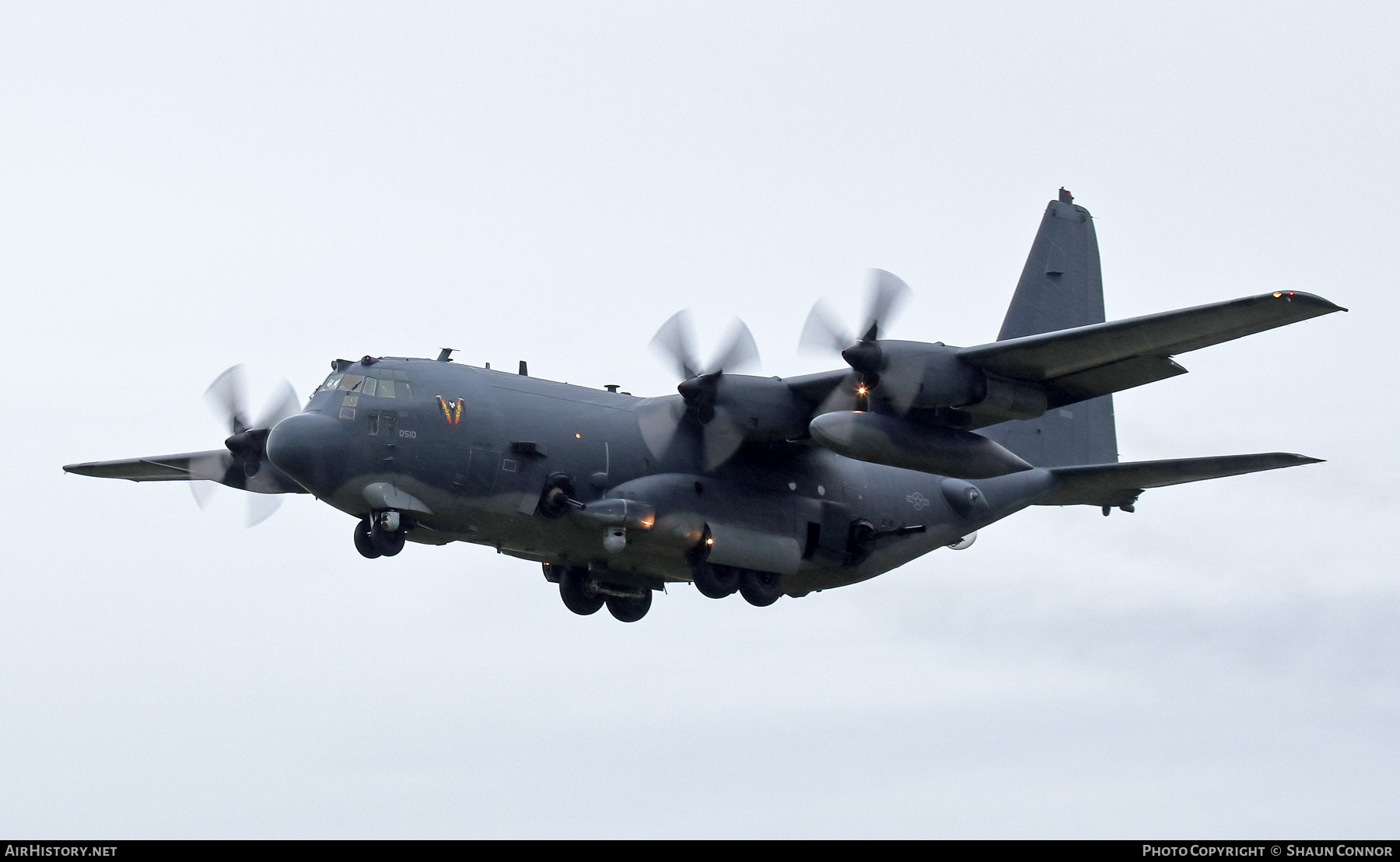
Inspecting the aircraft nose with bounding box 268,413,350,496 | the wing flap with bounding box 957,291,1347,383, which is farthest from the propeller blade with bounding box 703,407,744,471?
the aircraft nose with bounding box 268,413,350,496

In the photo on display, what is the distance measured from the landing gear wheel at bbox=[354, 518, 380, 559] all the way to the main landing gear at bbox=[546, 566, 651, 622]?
359cm

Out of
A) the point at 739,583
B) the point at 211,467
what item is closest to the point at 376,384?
the point at 211,467

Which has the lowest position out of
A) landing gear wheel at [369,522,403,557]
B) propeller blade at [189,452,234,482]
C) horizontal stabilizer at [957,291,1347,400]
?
landing gear wheel at [369,522,403,557]

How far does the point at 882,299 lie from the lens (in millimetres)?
23812

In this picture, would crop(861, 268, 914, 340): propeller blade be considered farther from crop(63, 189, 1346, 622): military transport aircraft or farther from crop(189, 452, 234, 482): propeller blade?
crop(189, 452, 234, 482): propeller blade

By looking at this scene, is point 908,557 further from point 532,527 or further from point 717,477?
point 532,527

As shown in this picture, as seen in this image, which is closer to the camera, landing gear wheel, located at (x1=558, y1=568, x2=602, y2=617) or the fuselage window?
the fuselage window

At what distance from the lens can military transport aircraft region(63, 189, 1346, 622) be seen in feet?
75.0

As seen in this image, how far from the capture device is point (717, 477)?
25125 mm

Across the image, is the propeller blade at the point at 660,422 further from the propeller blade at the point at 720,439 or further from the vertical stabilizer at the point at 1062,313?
the vertical stabilizer at the point at 1062,313

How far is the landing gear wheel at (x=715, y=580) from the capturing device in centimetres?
2475

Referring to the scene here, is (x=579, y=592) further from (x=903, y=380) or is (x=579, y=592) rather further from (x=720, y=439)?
(x=903, y=380)
